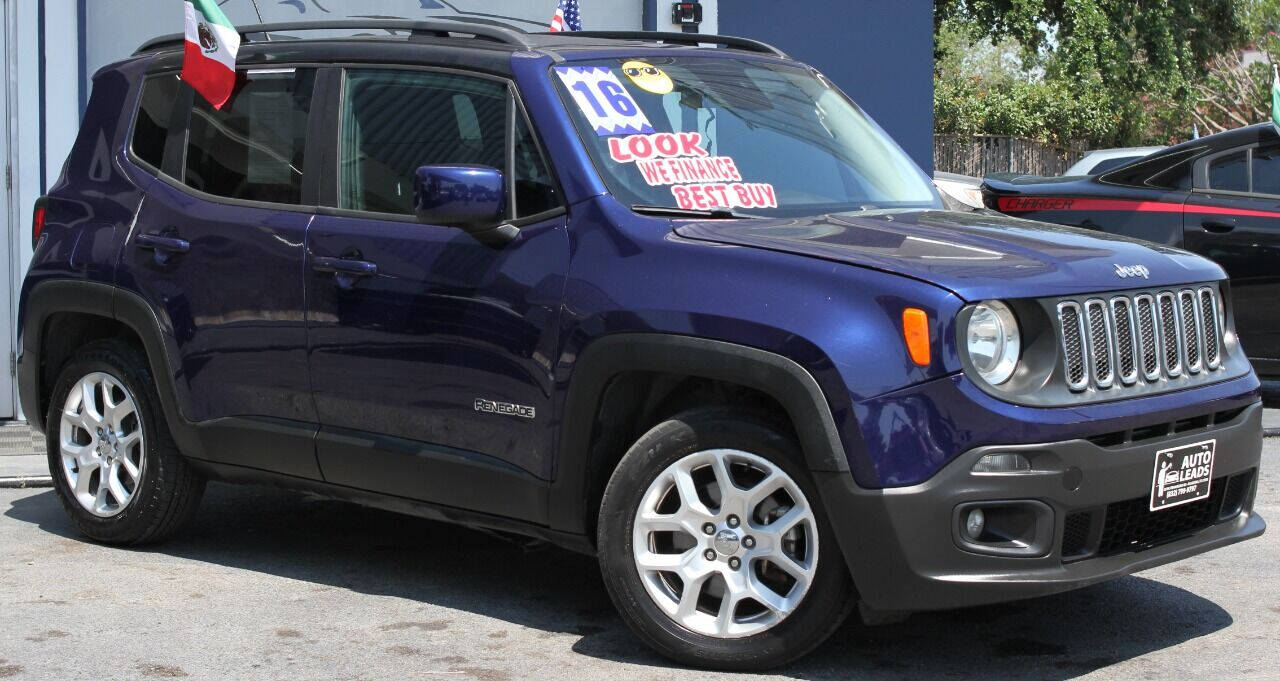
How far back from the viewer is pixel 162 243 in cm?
609

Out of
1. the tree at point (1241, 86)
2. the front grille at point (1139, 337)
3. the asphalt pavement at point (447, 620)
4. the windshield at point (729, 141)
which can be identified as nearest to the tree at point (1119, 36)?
the tree at point (1241, 86)

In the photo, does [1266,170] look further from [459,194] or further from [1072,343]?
[459,194]

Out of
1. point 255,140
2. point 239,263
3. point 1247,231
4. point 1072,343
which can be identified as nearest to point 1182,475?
point 1072,343

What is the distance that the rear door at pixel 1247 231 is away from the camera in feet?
31.3

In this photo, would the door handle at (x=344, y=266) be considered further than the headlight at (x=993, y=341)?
Yes

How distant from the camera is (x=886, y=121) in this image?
1269cm

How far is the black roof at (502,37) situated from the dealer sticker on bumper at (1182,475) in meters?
2.17

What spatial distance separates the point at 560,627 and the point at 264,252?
5.24ft

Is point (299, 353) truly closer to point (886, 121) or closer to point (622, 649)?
point (622, 649)

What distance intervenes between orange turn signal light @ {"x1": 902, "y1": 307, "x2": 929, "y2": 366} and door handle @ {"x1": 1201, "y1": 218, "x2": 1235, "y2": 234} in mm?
5948

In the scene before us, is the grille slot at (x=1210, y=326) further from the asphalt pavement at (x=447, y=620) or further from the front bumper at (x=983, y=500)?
the asphalt pavement at (x=447, y=620)

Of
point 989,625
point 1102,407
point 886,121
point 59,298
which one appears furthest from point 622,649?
point 886,121

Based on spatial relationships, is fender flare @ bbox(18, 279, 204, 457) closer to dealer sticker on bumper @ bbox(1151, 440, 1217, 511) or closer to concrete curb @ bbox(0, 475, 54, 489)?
concrete curb @ bbox(0, 475, 54, 489)

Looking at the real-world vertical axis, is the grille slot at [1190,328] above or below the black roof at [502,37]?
below
